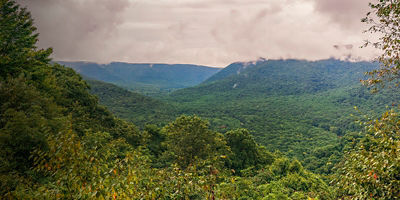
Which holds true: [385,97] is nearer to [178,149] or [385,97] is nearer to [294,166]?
[294,166]

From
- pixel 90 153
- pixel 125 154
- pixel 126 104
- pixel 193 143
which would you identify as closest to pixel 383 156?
pixel 90 153

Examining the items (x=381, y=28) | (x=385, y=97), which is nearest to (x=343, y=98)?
(x=385, y=97)

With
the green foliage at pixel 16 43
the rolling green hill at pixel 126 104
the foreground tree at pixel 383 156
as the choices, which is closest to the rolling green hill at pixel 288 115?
the rolling green hill at pixel 126 104

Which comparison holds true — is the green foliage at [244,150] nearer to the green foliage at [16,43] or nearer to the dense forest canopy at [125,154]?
the dense forest canopy at [125,154]

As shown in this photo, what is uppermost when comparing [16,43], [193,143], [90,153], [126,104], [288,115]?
[16,43]

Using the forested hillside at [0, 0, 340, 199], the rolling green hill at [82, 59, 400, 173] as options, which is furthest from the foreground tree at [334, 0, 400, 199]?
the rolling green hill at [82, 59, 400, 173]

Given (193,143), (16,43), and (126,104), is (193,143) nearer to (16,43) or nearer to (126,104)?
(16,43)

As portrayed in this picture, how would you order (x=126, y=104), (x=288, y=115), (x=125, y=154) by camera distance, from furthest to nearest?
(x=288, y=115), (x=126, y=104), (x=125, y=154)

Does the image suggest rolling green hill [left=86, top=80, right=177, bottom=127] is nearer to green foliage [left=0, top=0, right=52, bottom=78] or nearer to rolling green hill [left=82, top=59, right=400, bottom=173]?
rolling green hill [left=82, top=59, right=400, bottom=173]

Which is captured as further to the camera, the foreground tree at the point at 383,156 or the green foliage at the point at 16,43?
the green foliage at the point at 16,43

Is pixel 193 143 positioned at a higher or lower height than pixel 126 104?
higher

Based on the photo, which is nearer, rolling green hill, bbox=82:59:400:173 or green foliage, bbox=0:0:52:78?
green foliage, bbox=0:0:52:78

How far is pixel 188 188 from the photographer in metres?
6.77

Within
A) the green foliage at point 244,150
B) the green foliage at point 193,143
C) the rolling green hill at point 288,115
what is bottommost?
the rolling green hill at point 288,115
